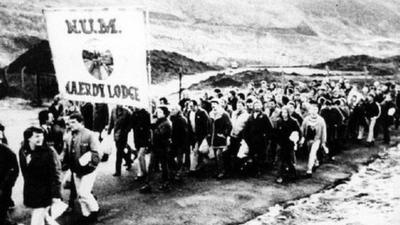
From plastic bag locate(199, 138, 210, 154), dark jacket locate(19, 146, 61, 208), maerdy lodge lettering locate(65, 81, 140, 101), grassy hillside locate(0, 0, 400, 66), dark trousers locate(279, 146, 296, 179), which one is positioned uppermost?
grassy hillside locate(0, 0, 400, 66)

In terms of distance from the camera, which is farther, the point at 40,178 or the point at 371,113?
the point at 371,113

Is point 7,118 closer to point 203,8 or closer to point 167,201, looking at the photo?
point 167,201

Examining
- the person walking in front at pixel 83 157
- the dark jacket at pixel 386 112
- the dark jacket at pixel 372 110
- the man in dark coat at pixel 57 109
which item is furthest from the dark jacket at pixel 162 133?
the dark jacket at pixel 386 112

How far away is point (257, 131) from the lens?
10.4 m

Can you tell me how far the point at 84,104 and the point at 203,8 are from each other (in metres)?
9.45

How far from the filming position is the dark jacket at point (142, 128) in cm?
941

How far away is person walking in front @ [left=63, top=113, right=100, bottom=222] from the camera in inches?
280

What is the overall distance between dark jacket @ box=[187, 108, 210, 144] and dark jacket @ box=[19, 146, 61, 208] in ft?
15.7

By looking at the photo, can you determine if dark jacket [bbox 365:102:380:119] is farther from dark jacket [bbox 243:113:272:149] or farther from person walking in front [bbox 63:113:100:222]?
person walking in front [bbox 63:113:100:222]

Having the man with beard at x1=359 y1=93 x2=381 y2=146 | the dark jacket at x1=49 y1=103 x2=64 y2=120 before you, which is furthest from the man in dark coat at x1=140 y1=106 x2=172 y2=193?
the man with beard at x1=359 y1=93 x2=381 y2=146

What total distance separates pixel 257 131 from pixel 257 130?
0.07 feet

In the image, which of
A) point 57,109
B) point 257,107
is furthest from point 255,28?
point 57,109

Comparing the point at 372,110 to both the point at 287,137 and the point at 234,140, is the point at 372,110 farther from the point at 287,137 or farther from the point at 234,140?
the point at 234,140

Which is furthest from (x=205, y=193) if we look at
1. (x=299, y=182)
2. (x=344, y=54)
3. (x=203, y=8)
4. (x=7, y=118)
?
(x=344, y=54)
